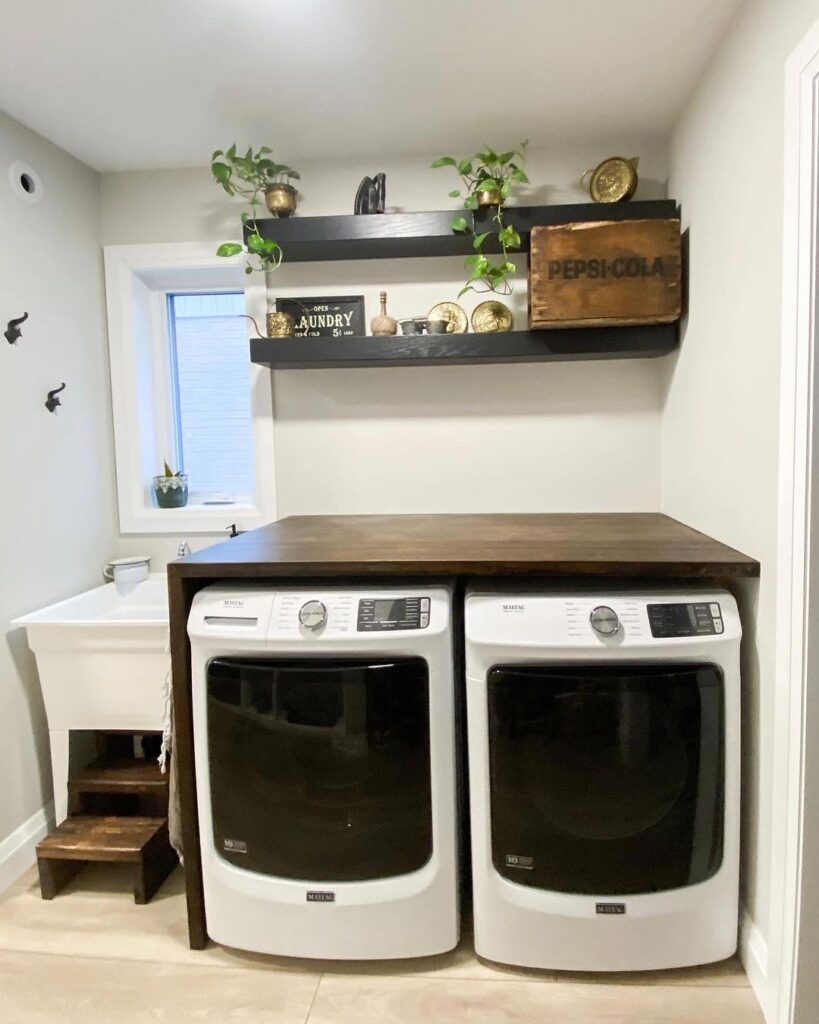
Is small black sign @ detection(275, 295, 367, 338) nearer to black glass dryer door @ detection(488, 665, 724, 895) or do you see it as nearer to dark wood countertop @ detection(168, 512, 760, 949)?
dark wood countertop @ detection(168, 512, 760, 949)

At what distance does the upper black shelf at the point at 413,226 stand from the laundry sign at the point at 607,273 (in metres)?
0.10

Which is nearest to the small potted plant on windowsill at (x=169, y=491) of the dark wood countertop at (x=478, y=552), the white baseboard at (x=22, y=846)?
the dark wood countertop at (x=478, y=552)

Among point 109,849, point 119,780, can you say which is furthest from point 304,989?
point 119,780

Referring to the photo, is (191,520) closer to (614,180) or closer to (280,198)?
(280,198)

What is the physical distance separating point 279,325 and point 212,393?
0.55 metres

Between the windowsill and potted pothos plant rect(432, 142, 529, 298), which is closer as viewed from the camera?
potted pothos plant rect(432, 142, 529, 298)

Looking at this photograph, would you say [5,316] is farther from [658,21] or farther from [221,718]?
[658,21]

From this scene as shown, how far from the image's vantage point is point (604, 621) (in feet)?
4.35

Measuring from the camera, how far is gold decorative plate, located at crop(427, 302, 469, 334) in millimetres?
2115

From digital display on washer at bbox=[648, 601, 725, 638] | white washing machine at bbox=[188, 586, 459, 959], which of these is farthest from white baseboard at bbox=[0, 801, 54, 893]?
digital display on washer at bbox=[648, 601, 725, 638]

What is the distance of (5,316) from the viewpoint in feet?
5.91

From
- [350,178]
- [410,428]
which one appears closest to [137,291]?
[350,178]

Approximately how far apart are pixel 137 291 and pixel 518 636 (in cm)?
194

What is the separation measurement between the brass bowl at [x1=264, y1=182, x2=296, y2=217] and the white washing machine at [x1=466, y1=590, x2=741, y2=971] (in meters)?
1.47
